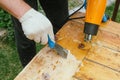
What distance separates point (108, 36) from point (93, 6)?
0.24m

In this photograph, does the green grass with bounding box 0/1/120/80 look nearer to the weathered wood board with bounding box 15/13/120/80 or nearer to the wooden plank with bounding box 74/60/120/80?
the weathered wood board with bounding box 15/13/120/80

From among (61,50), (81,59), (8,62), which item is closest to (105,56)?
(81,59)

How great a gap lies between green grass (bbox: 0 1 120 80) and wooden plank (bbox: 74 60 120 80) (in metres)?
1.25

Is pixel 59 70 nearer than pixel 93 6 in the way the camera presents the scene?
Yes

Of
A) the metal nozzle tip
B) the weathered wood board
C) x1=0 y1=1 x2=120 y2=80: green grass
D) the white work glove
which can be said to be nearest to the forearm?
the white work glove

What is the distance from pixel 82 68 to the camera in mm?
1231

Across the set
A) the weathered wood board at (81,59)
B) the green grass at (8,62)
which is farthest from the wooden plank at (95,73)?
the green grass at (8,62)

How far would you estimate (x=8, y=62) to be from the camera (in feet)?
8.07

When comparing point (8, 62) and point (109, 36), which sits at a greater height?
point (109, 36)

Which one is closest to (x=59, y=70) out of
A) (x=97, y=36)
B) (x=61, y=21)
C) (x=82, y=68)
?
(x=82, y=68)

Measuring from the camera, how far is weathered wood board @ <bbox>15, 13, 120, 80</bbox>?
3.90 ft

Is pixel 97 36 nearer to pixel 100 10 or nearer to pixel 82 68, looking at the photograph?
pixel 100 10

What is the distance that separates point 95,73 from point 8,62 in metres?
1.45

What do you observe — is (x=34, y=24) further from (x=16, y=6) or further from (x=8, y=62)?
(x=8, y=62)
